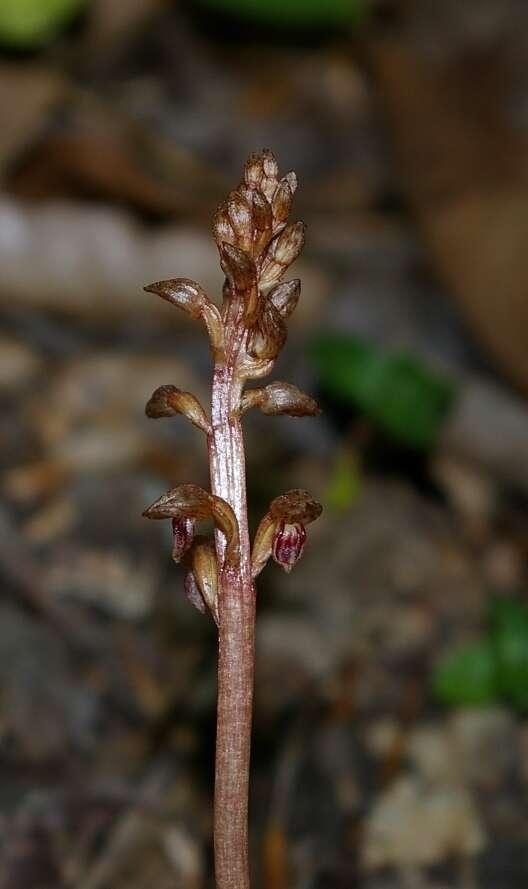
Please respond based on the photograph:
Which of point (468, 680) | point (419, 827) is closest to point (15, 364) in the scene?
point (468, 680)

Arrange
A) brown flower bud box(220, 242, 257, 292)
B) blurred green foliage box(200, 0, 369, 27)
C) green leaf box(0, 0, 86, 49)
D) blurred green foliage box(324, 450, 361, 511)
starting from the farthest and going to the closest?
1. blurred green foliage box(200, 0, 369, 27)
2. green leaf box(0, 0, 86, 49)
3. blurred green foliage box(324, 450, 361, 511)
4. brown flower bud box(220, 242, 257, 292)

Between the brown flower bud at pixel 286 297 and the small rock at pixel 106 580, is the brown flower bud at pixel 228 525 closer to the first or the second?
A: the brown flower bud at pixel 286 297

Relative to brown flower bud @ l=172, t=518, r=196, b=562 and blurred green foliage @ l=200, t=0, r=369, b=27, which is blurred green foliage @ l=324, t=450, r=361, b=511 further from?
blurred green foliage @ l=200, t=0, r=369, b=27

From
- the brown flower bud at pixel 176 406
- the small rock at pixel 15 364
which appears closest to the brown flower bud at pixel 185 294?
the brown flower bud at pixel 176 406

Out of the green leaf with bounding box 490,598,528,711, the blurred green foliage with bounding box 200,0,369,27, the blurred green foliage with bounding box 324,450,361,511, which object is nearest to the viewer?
the green leaf with bounding box 490,598,528,711

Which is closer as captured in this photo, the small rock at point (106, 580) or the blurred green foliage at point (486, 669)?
the blurred green foliage at point (486, 669)

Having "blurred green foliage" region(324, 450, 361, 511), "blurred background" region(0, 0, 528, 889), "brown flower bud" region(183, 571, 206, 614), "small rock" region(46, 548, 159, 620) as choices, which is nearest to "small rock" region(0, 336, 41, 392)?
"blurred background" region(0, 0, 528, 889)
